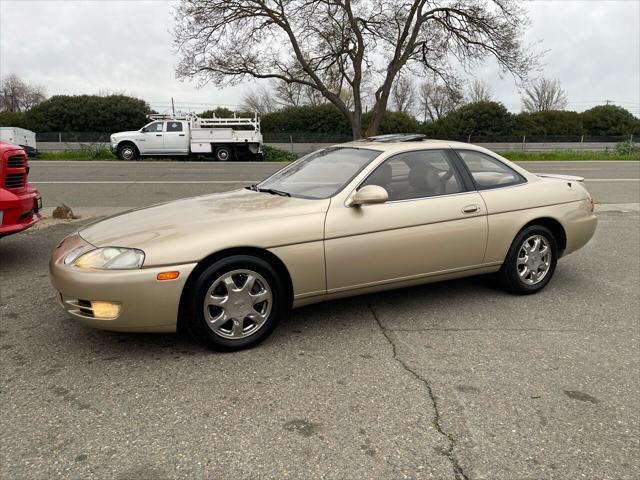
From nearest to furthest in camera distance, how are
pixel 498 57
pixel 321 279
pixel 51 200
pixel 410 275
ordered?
pixel 321 279 < pixel 410 275 < pixel 51 200 < pixel 498 57

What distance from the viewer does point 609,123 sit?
115 ft

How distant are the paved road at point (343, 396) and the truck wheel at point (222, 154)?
64.3ft

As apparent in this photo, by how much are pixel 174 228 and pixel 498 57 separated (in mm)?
25329

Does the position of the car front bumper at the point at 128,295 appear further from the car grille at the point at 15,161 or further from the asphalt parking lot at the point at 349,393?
the car grille at the point at 15,161

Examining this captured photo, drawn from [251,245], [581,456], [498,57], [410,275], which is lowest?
[581,456]

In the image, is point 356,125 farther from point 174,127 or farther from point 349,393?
point 349,393

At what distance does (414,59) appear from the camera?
27.1m

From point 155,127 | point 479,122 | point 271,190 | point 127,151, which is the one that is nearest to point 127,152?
point 127,151

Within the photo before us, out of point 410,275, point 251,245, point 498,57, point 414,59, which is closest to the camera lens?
point 251,245

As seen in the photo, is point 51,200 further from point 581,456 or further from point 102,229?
point 581,456

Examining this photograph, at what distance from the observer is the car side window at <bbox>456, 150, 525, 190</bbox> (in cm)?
443

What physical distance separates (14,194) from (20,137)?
21705 mm

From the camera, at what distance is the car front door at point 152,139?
894 inches

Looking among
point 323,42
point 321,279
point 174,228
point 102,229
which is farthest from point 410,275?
point 323,42
